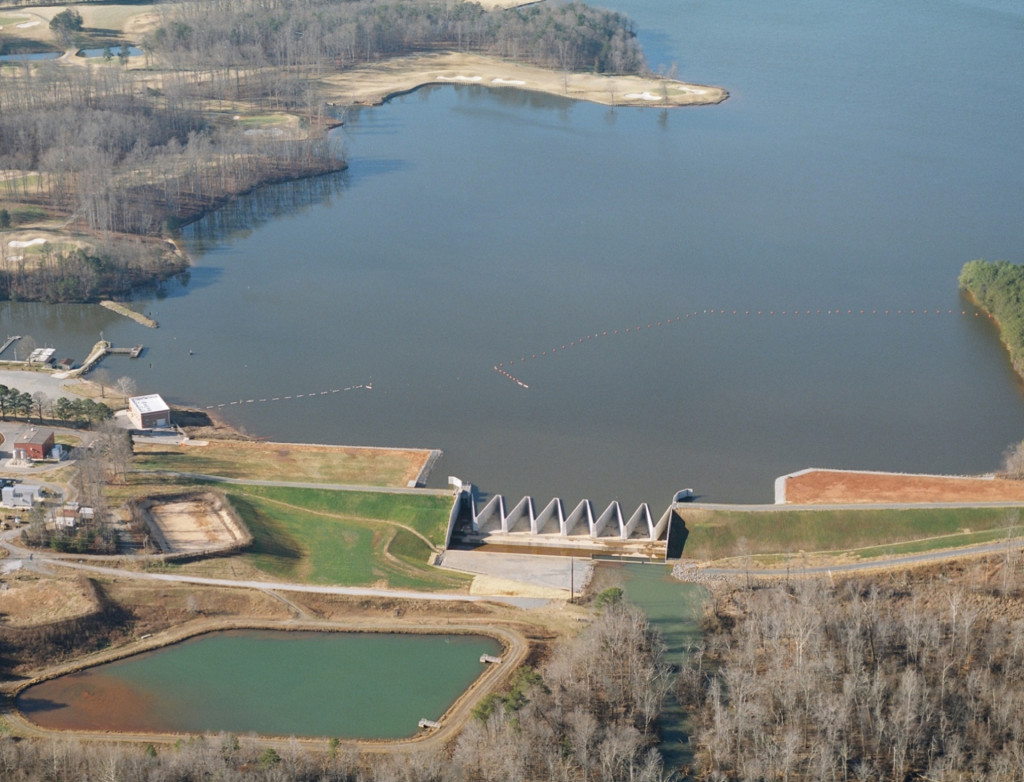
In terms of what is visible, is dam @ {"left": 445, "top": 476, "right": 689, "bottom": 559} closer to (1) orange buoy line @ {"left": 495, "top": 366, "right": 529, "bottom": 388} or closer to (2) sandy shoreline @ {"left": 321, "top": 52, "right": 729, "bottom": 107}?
(1) orange buoy line @ {"left": 495, "top": 366, "right": 529, "bottom": 388}

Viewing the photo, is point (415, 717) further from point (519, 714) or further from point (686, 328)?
point (686, 328)

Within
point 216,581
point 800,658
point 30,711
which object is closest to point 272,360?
point 216,581

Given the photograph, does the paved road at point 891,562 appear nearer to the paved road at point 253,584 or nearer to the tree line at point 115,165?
the paved road at point 253,584

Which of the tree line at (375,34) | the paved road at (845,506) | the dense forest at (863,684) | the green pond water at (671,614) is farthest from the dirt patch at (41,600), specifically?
the tree line at (375,34)

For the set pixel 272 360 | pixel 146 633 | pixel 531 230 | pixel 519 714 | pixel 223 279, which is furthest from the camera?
pixel 531 230

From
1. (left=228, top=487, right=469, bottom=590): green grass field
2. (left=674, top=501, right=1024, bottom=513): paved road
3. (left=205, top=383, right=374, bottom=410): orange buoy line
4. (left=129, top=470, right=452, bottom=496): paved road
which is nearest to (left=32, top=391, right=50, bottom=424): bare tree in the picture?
(left=205, top=383, right=374, bottom=410): orange buoy line

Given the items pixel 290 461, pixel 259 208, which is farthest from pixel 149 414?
pixel 259 208
